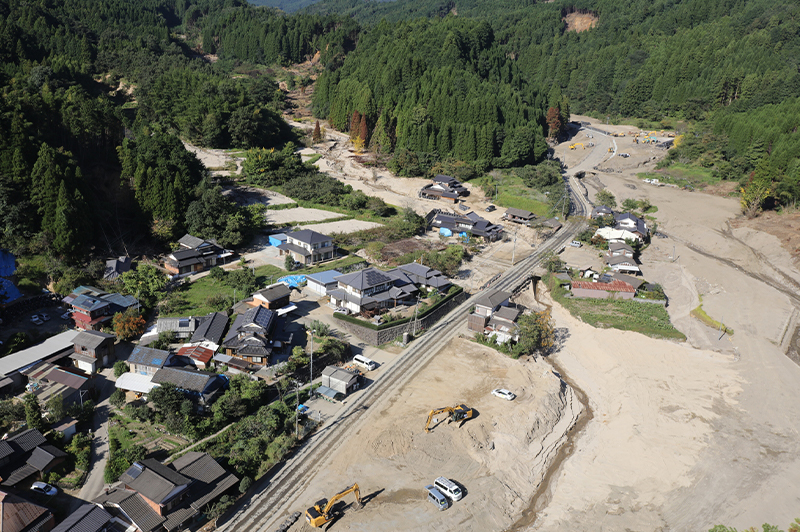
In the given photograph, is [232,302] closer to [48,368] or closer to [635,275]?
[48,368]

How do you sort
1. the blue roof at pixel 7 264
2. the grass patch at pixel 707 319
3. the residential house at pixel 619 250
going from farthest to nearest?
the residential house at pixel 619 250, the grass patch at pixel 707 319, the blue roof at pixel 7 264

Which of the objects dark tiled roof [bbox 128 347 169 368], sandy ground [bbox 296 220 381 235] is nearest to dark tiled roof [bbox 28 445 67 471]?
dark tiled roof [bbox 128 347 169 368]

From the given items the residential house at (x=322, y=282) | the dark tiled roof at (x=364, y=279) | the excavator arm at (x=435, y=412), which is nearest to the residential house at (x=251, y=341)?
the dark tiled roof at (x=364, y=279)

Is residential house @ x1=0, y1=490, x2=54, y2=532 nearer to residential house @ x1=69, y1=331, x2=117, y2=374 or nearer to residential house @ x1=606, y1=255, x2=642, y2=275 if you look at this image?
residential house @ x1=69, y1=331, x2=117, y2=374

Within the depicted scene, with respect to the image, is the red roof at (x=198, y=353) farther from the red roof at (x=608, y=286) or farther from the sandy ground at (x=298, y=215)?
the red roof at (x=608, y=286)

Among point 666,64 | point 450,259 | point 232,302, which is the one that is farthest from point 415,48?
point 232,302

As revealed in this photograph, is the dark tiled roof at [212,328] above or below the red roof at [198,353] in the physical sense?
above

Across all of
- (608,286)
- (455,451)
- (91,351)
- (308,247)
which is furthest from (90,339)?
(608,286)
